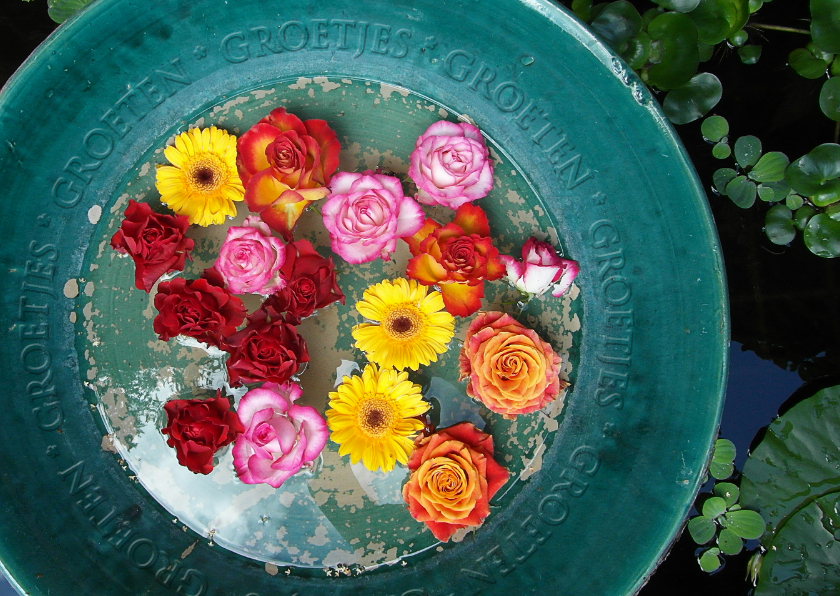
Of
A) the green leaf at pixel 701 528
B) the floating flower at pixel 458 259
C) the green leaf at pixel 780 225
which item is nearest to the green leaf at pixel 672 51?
the green leaf at pixel 780 225

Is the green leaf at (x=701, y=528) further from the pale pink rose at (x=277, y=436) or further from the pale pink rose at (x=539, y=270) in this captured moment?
the pale pink rose at (x=277, y=436)

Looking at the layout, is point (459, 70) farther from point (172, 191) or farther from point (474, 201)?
point (172, 191)

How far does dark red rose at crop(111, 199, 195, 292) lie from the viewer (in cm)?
70

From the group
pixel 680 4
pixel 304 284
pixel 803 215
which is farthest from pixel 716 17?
pixel 304 284

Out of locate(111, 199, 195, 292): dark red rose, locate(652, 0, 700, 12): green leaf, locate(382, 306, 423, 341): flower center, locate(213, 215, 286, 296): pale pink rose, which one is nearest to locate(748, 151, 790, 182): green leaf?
locate(652, 0, 700, 12): green leaf

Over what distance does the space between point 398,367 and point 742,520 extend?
637 mm

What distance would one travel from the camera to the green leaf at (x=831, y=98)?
33.8 inches

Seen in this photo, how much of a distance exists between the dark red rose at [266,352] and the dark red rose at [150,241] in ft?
0.43

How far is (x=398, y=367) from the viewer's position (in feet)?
2.44

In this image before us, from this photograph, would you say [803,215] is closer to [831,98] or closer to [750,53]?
[831,98]

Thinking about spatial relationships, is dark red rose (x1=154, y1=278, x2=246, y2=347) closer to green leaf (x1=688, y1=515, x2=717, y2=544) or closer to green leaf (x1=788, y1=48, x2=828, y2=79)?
green leaf (x1=688, y1=515, x2=717, y2=544)

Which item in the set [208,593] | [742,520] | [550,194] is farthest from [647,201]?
[208,593]

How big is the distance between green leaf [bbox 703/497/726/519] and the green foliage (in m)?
0.04

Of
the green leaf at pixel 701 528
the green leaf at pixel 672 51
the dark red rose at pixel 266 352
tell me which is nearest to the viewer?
the dark red rose at pixel 266 352
